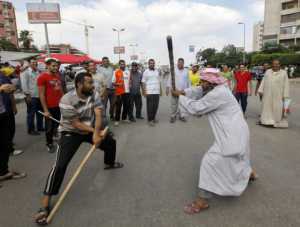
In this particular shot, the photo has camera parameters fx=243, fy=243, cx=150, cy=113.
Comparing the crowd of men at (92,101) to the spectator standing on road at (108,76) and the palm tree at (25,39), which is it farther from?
the palm tree at (25,39)

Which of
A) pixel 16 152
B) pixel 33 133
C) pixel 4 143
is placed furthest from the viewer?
pixel 33 133

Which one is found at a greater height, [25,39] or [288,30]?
[25,39]

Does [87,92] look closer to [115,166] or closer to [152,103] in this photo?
[115,166]

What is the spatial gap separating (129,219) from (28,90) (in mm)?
4654

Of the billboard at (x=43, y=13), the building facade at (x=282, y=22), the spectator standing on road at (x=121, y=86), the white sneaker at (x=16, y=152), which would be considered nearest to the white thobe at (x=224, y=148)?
Result: the white sneaker at (x=16, y=152)

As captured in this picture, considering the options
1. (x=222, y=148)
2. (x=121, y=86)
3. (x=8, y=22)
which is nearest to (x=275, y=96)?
(x=121, y=86)

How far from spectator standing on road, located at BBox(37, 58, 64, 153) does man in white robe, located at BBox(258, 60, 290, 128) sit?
5.30m

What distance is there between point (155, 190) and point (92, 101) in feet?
4.74

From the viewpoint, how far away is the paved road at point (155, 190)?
103 inches

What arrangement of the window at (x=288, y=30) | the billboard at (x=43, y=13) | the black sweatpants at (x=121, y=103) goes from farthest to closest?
the window at (x=288, y=30), the billboard at (x=43, y=13), the black sweatpants at (x=121, y=103)

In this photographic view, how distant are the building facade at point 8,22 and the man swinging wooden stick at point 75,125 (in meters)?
75.9

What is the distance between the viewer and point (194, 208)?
273 centimetres

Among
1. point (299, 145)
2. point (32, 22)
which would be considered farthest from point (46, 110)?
point (32, 22)

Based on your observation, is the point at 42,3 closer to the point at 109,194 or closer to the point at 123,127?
the point at 123,127
